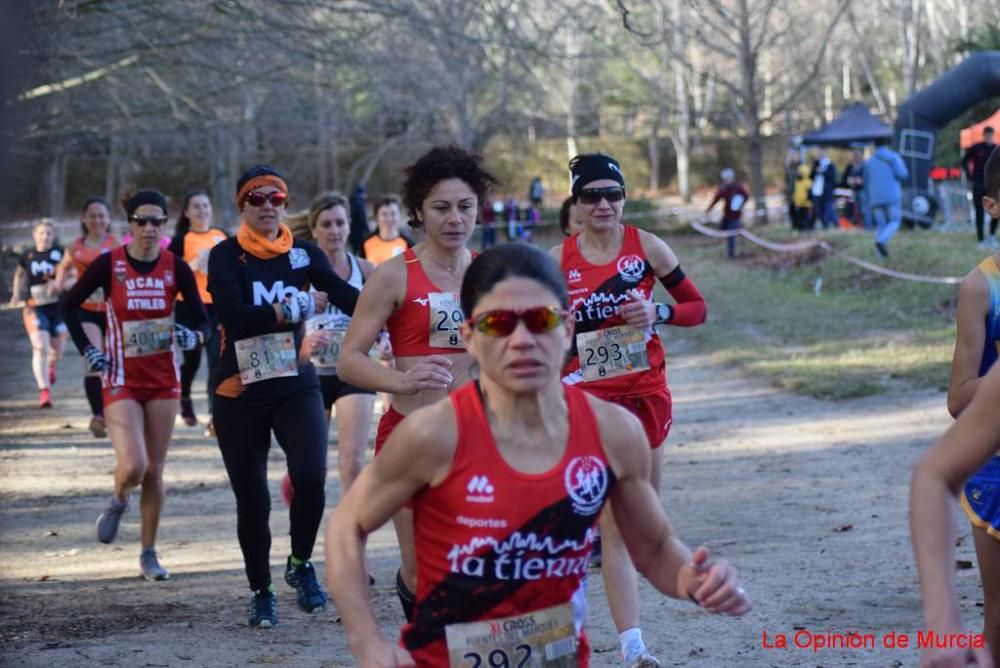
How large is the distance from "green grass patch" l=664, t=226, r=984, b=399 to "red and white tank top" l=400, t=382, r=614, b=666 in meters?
10.9

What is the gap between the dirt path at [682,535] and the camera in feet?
21.4

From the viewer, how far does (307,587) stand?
7309 mm

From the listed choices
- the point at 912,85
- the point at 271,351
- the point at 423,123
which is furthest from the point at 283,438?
the point at 912,85

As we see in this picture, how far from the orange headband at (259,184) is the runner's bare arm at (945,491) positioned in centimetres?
457

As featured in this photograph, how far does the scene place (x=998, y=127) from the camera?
94.0 ft

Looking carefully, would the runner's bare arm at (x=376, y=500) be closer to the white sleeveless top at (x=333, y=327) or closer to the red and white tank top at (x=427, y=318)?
the red and white tank top at (x=427, y=318)

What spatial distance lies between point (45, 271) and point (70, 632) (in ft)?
28.8

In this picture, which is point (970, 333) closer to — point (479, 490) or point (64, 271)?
point (479, 490)

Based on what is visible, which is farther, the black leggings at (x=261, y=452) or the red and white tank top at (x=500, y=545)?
the black leggings at (x=261, y=452)

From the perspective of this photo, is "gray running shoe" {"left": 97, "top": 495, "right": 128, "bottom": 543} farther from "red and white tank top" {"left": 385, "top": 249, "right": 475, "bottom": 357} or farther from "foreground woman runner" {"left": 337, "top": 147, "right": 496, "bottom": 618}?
"red and white tank top" {"left": 385, "top": 249, "right": 475, "bottom": 357}

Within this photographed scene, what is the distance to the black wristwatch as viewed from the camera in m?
6.75

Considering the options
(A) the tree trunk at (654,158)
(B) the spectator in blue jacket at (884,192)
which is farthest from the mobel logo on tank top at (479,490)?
(A) the tree trunk at (654,158)

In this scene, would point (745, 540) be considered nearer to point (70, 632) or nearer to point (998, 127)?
point (70, 632)

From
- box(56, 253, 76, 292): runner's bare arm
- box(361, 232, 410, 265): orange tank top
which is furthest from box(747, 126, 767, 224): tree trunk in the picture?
box(361, 232, 410, 265): orange tank top
